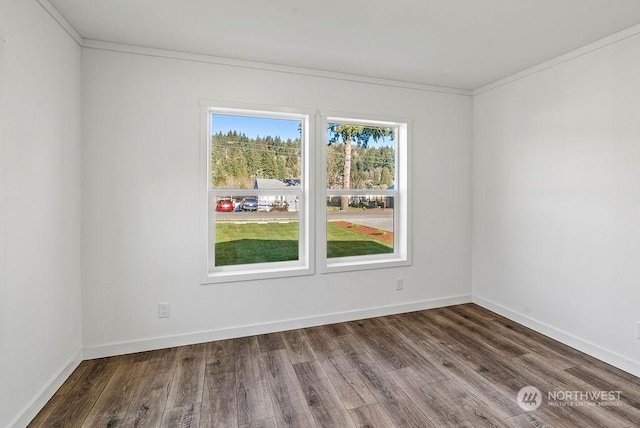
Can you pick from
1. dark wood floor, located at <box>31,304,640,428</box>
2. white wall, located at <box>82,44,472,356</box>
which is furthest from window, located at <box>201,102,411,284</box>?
dark wood floor, located at <box>31,304,640,428</box>

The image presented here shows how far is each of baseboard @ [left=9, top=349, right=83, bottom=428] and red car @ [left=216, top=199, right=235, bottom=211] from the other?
1.57 m

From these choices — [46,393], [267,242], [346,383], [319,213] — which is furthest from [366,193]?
[46,393]

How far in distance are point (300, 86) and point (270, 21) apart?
0.89 metres

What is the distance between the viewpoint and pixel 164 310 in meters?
2.82

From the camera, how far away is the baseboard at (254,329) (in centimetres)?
269

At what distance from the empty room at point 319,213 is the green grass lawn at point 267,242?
0.03 metres

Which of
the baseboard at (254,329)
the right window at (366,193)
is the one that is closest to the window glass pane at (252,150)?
the right window at (366,193)

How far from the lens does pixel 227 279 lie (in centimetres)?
299

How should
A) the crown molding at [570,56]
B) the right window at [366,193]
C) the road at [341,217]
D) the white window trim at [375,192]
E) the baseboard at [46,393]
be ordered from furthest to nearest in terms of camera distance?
the right window at [366,193] < the white window trim at [375,192] < the road at [341,217] < the crown molding at [570,56] < the baseboard at [46,393]

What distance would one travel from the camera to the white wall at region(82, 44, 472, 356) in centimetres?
263

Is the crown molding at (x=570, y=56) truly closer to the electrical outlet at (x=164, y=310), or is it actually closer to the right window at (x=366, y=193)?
the right window at (x=366, y=193)

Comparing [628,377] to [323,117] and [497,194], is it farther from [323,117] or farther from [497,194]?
[323,117]

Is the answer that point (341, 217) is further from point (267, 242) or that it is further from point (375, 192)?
point (267, 242)

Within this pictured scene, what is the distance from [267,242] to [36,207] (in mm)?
1808
